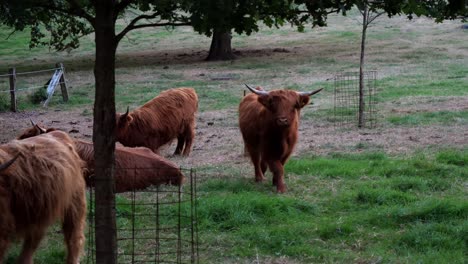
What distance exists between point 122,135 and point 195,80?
1194 centimetres

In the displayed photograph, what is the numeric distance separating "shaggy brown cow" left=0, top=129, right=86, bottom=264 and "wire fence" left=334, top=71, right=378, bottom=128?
960 cm

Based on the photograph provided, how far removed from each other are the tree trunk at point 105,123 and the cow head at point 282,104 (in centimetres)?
550

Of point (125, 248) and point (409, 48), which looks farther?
point (409, 48)

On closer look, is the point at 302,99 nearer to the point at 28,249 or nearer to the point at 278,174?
the point at 278,174

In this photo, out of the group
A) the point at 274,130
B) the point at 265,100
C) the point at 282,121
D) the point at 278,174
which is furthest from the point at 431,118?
the point at 278,174

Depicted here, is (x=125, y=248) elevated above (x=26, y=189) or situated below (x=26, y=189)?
below

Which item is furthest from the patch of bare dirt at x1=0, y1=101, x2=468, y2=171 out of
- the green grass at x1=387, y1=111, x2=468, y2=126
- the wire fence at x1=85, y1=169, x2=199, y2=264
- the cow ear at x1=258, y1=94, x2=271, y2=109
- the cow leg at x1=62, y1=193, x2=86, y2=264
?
the cow leg at x1=62, y1=193, x2=86, y2=264

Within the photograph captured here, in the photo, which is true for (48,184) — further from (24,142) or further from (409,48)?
(409,48)

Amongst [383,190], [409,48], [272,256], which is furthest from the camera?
[409,48]

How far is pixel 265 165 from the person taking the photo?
1131 cm

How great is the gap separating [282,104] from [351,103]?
28.7 feet

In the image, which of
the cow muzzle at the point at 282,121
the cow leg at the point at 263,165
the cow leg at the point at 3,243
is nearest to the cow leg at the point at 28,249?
the cow leg at the point at 3,243

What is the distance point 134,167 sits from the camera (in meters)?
10.2

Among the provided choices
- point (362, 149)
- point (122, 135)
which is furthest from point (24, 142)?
point (362, 149)
